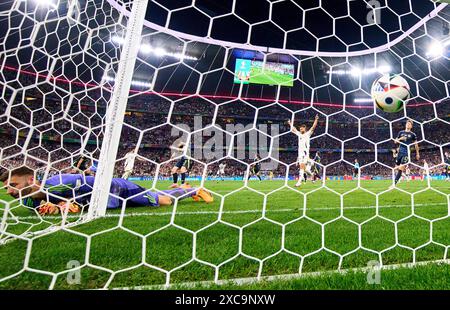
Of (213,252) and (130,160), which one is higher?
(213,252)

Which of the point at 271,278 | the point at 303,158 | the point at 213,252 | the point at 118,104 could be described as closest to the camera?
the point at 271,278

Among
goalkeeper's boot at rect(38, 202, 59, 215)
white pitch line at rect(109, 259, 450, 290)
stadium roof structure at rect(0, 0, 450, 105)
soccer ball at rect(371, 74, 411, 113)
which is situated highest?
white pitch line at rect(109, 259, 450, 290)

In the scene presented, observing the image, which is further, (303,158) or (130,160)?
(303,158)

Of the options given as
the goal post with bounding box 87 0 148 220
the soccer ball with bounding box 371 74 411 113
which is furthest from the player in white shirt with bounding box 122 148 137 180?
the soccer ball with bounding box 371 74 411 113

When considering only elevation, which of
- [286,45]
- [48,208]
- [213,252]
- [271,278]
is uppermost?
[271,278]

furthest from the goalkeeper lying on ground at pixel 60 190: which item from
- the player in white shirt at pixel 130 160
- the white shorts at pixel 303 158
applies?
the white shorts at pixel 303 158

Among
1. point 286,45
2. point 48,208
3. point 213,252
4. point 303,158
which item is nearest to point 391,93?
point 213,252

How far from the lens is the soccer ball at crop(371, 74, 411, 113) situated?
Result: 10.1 feet

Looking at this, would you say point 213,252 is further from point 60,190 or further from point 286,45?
point 286,45

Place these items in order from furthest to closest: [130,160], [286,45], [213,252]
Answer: [286,45] < [130,160] < [213,252]

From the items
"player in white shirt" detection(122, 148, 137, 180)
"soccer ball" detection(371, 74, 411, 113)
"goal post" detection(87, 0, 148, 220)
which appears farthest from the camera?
"soccer ball" detection(371, 74, 411, 113)

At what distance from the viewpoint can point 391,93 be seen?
3092mm

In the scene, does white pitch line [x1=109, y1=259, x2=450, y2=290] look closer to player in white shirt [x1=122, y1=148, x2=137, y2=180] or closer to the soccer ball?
player in white shirt [x1=122, y1=148, x2=137, y2=180]
